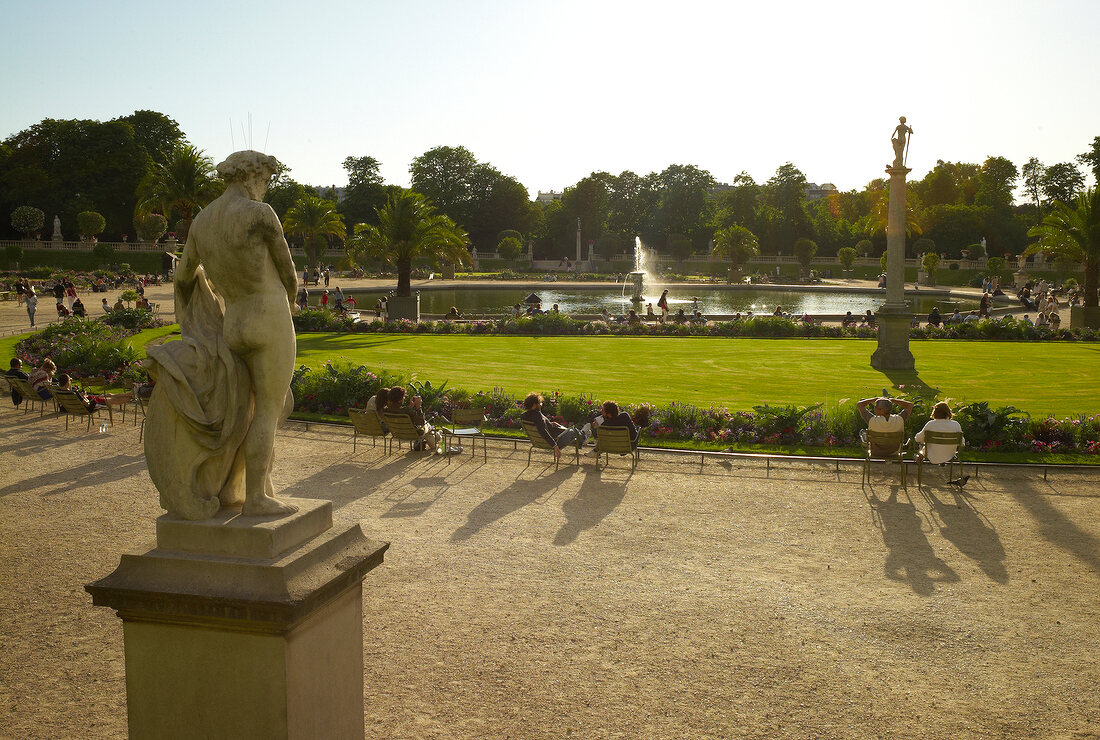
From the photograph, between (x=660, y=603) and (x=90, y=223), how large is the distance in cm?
6982

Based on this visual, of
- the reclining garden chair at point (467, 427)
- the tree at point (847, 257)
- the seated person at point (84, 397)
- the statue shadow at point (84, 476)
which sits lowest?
the statue shadow at point (84, 476)

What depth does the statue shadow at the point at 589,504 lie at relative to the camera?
9.34 m

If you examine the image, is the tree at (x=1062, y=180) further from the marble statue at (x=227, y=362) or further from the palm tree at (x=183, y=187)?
the marble statue at (x=227, y=362)

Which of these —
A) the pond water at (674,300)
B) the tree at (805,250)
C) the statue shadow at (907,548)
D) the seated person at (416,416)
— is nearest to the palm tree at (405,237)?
the pond water at (674,300)

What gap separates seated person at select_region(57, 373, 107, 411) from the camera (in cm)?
1481

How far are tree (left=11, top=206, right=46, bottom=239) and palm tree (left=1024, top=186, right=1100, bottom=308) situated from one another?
6714 cm

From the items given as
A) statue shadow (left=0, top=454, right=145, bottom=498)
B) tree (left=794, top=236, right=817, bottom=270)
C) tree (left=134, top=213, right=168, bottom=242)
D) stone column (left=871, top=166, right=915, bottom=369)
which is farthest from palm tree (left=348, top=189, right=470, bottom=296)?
tree (left=794, top=236, right=817, bottom=270)

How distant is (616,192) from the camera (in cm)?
10306

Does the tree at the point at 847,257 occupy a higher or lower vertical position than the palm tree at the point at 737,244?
lower

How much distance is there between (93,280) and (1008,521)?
52.9 m

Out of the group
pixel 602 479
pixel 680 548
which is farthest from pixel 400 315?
pixel 680 548

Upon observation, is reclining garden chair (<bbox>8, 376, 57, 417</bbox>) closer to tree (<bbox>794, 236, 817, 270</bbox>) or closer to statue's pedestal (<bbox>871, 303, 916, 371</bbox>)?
statue's pedestal (<bbox>871, 303, 916, 371</bbox>)

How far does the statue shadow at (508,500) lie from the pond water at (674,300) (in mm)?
31211

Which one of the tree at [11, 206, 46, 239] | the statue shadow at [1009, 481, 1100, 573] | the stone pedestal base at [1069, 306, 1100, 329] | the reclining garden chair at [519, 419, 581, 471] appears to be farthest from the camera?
the tree at [11, 206, 46, 239]
